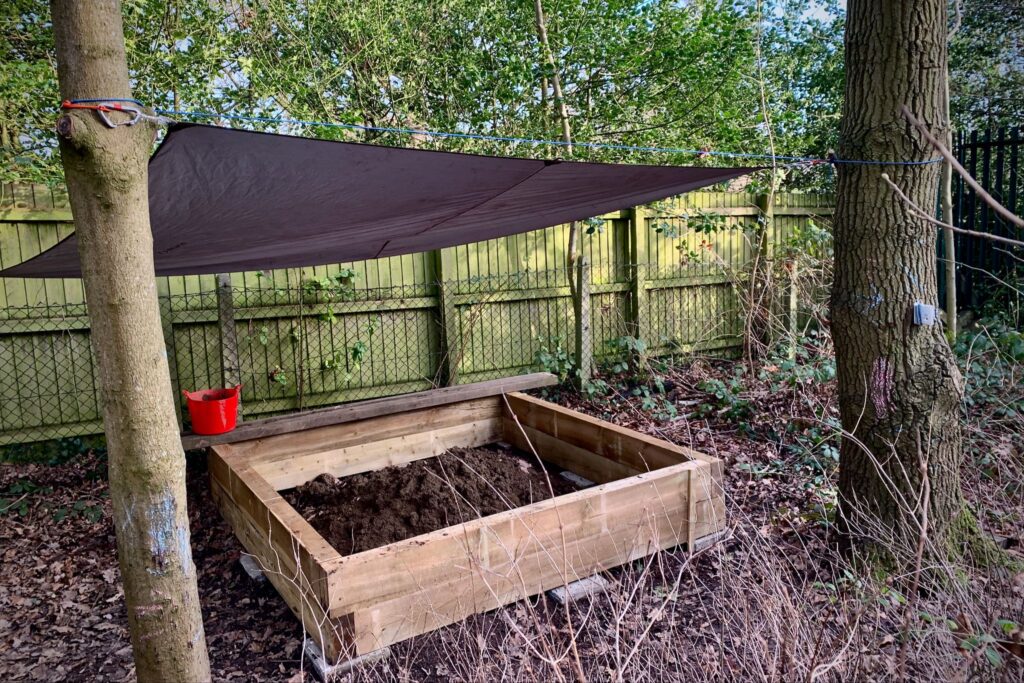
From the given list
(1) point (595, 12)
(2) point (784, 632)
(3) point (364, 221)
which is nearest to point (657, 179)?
(3) point (364, 221)

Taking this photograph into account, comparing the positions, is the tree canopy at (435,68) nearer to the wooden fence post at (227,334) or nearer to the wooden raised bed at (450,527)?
the wooden fence post at (227,334)

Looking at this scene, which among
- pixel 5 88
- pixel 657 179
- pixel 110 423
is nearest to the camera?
pixel 110 423

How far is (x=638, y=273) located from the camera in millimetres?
5773

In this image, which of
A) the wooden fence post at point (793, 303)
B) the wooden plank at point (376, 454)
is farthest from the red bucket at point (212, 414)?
the wooden fence post at point (793, 303)

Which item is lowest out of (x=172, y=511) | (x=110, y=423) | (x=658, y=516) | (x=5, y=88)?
(x=658, y=516)

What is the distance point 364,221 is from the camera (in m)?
2.74

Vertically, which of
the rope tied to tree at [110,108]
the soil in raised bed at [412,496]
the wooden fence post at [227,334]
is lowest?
the soil in raised bed at [412,496]

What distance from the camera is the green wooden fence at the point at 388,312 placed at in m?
3.84

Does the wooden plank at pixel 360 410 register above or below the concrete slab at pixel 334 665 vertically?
above

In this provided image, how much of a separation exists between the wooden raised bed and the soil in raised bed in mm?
164

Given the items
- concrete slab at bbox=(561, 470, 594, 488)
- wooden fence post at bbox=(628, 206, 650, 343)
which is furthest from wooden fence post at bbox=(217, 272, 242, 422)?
wooden fence post at bbox=(628, 206, 650, 343)

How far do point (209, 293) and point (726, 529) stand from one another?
10.9 ft

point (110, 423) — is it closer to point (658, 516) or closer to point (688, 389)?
point (658, 516)

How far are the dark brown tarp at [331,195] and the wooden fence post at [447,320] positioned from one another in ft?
4.55
